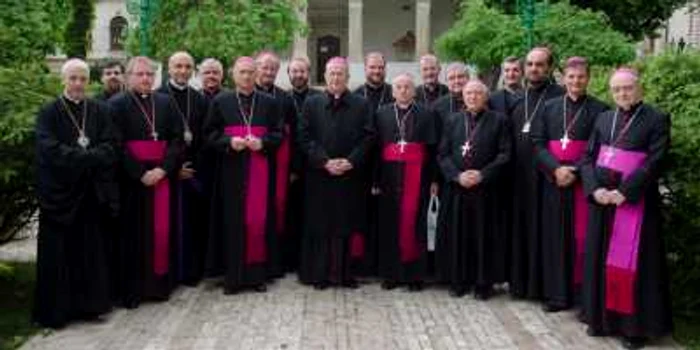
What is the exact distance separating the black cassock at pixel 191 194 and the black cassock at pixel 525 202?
2956mm

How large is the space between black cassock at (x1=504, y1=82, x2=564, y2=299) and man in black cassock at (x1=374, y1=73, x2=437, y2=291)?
817 mm

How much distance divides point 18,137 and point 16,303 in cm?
186

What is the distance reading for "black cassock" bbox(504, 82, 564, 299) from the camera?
880 centimetres

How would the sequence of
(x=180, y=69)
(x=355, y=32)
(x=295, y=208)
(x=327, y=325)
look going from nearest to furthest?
(x=327, y=325) → (x=180, y=69) → (x=295, y=208) → (x=355, y=32)

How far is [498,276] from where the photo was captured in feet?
29.7

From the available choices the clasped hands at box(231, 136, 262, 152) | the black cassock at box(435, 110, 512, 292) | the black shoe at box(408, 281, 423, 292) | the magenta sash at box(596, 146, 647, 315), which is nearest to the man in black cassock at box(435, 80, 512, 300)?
the black cassock at box(435, 110, 512, 292)

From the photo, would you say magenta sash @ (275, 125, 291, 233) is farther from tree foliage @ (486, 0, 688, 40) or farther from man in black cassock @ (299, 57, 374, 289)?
tree foliage @ (486, 0, 688, 40)

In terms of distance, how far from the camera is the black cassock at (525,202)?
8.80 m

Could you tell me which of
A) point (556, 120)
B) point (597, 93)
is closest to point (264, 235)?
point (556, 120)

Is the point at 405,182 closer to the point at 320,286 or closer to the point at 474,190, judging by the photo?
the point at 474,190

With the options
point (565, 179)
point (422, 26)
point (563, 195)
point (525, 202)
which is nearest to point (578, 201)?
point (563, 195)

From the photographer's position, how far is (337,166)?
359 inches

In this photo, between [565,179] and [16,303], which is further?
[16,303]

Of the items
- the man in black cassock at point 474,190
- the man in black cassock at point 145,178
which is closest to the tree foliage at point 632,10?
the man in black cassock at point 474,190
